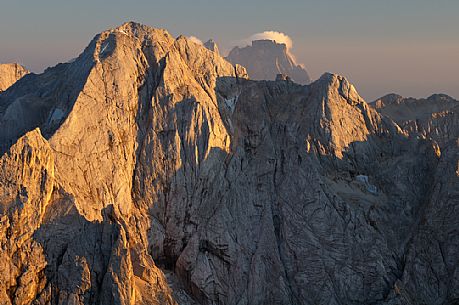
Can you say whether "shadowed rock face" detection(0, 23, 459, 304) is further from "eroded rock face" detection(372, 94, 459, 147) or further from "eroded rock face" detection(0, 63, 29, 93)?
"eroded rock face" detection(0, 63, 29, 93)

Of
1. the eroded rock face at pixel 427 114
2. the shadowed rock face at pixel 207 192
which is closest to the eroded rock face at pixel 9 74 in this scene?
the shadowed rock face at pixel 207 192

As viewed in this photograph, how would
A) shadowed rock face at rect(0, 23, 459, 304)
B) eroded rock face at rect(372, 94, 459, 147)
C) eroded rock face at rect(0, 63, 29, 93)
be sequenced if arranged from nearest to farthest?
shadowed rock face at rect(0, 23, 459, 304), eroded rock face at rect(372, 94, 459, 147), eroded rock face at rect(0, 63, 29, 93)

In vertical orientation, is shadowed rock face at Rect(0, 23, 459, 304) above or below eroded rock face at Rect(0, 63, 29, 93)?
below

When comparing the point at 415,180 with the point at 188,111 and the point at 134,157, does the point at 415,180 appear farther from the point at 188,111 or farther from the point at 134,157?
the point at 134,157

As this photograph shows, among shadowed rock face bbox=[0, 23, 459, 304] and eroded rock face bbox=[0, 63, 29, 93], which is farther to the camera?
eroded rock face bbox=[0, 63, 29, 93]

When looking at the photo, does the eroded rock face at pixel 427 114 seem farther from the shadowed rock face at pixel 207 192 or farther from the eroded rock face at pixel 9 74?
the eroded rock face at pixel 9 74

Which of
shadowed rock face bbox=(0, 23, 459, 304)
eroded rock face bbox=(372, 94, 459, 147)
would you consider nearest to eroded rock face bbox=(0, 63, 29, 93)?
shadowed rock face bbox=(0, 23, 459, 304)

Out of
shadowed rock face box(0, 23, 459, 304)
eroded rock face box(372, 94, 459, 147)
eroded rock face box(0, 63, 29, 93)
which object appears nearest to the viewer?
shadowed rock face box(0, 23, 459, 304)
